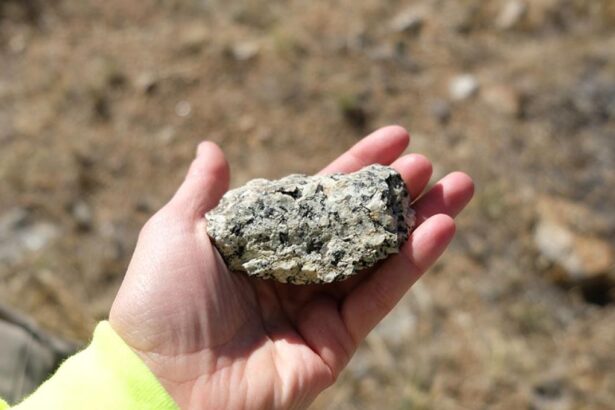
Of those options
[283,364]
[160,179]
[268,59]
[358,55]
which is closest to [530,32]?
[358,55]

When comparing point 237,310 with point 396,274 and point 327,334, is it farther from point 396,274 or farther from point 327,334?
point 396,274

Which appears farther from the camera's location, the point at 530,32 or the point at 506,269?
the point at 530,32

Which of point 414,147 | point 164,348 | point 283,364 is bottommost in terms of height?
point 414,147

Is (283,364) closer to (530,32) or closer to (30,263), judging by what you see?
(30,263)

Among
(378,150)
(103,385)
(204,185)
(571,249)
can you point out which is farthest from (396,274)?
(571,249)

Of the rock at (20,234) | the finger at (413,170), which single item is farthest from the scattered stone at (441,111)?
the rock at (20,234)

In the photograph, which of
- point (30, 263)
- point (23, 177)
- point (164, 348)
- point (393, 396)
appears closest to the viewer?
point (164, 348)
